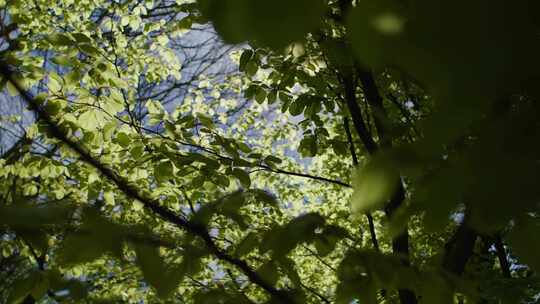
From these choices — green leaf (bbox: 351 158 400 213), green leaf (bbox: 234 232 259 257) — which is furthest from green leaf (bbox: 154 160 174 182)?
green leaf (bbox: 351 158 400 213)

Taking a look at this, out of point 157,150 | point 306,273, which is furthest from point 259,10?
point 306,273

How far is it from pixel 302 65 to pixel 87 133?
1579 millimetres

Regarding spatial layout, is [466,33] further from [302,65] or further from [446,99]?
[302,65]

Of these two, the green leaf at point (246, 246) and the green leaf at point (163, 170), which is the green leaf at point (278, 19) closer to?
the green leaf at point (246, 246)

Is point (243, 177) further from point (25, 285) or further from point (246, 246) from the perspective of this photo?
point (25, 285)

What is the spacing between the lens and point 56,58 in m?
2.71

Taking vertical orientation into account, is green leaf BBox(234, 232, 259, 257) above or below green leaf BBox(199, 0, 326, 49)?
above

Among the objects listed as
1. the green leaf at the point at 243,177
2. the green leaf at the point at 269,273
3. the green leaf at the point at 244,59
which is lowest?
the green leaf at the point at 269,273

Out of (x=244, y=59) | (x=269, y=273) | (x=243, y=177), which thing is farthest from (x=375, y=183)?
(x=244, y=59)

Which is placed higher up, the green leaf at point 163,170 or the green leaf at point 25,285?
the green leaf at point 163,170

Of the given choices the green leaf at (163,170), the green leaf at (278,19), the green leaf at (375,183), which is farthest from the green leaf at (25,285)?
the green leaf at (163,170)

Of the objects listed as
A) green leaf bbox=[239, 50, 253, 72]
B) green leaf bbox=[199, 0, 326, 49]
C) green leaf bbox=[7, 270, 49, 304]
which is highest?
green leaf bbox=[239, 50, 253, 72]

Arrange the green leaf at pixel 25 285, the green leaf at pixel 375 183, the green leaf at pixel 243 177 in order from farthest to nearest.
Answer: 1. the green leaf at pixel 243 177
2. the green leaf at pixel 25 285
3. the green leaf at pixel 375 183

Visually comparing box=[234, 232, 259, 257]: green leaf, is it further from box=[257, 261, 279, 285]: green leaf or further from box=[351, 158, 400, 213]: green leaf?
box=[351, 158, 400, 213]: green leaf
